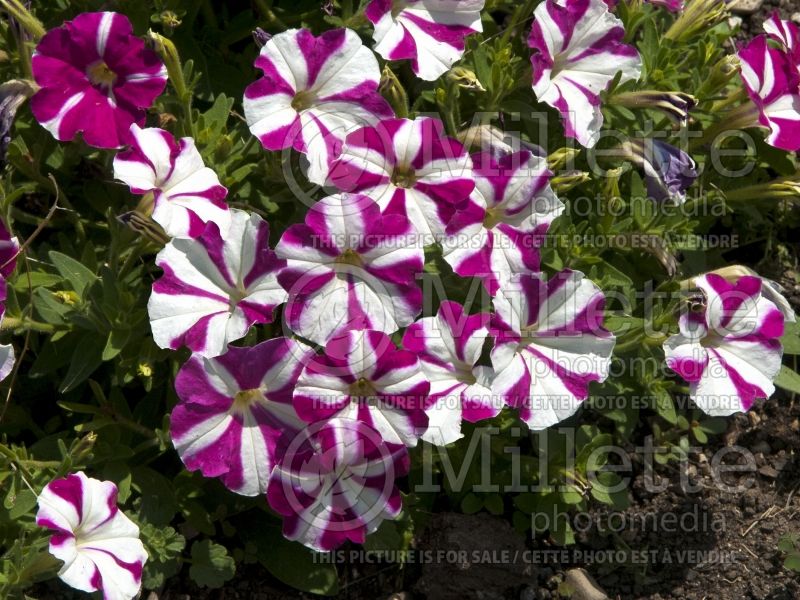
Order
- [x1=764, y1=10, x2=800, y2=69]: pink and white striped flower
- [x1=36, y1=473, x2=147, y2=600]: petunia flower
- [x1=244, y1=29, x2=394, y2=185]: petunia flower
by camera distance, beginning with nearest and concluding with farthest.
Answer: [x1=36, y1=473, x2=147, y2=600]: petunia flower → [x1=244, y1=29, x2=394, y2=185]: petunia flower → [x1=764, y1=10, x2=800, y2=69]: pink and white striped flower

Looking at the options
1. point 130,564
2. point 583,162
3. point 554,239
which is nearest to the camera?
point 130,564

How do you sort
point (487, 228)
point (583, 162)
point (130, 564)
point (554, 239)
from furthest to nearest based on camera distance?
point (583, 162)
point (554, 239)
point (487, 228)
point (130, 564)

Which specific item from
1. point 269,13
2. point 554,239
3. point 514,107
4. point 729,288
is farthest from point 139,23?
point 729,288

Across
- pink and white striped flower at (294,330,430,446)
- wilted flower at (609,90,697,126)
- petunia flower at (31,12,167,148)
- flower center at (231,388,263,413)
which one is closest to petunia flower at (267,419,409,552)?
pink and white striped flower at (294,330,430,446)

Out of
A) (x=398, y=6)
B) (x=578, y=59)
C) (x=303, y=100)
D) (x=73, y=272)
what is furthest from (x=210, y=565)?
(x=578, y=59)

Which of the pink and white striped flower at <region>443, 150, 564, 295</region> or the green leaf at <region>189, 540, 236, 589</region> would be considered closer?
the pink and white striped flower at <region>443, 150, 564, 295</region>

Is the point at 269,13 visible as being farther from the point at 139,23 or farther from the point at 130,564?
the point at 130,564

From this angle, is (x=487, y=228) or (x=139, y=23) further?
(x=139, y=23)

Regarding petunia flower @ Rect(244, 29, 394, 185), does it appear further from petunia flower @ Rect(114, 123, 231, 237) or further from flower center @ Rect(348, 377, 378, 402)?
flower center @ Rect(348, 377, 378, 402)

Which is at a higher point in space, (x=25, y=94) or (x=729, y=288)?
(x=25, y=94)
